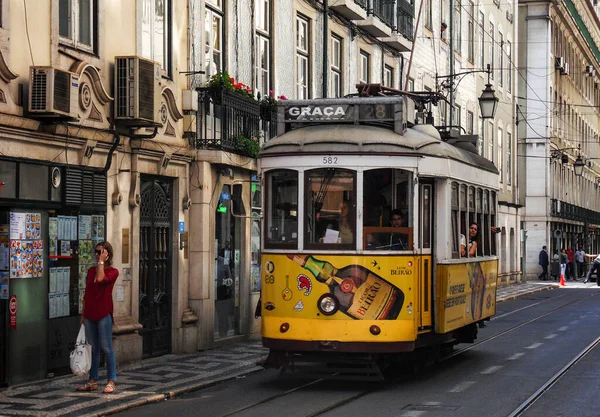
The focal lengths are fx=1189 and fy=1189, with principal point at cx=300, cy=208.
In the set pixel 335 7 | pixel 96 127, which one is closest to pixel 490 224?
pixel 96 127

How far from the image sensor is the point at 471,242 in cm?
1669

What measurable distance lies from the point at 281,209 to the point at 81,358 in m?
2.97

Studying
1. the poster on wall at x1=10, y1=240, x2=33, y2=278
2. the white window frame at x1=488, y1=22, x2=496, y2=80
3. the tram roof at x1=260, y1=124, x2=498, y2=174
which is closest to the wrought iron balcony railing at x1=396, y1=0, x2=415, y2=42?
the white window frame at x1=488, y1=22, x2=496, y2=80

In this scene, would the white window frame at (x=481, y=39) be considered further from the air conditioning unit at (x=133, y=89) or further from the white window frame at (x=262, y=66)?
the air conditioning unit at (x=133, y=89)

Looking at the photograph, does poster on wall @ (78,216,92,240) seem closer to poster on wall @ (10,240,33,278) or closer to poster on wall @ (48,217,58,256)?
poster on wall @ (48,217,58,256)

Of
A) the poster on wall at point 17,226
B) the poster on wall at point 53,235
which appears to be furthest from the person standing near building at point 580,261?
the poster on wall at point 17,226

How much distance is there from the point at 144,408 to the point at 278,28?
11.9 metres

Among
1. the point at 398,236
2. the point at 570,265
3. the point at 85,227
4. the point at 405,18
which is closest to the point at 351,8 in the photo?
the point at 405,18

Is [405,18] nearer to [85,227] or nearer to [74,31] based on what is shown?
[74,31]

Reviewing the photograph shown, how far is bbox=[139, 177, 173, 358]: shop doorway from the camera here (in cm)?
1741

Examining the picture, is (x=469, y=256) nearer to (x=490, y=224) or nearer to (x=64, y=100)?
(x=490, y=224)

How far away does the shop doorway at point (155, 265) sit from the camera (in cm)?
1741

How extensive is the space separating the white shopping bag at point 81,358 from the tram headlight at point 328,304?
2686 mm

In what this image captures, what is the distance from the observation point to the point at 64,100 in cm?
1406
